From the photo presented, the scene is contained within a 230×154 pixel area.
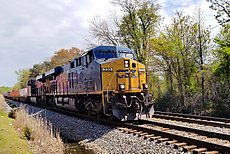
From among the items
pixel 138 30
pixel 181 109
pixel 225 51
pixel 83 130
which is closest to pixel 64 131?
pixel 83 130

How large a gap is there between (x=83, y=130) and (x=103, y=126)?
901 millimetres

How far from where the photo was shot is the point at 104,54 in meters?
13.7

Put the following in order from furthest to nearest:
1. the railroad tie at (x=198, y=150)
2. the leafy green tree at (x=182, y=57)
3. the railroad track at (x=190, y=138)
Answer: the leafy green tree at (x=182, y=57)
the railroad track at (x=190, y=138)
the railroad tie at (x=198, y=150)

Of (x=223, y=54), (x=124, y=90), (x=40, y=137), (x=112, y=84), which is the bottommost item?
(x=40, y=137)

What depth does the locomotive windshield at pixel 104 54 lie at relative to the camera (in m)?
13.4

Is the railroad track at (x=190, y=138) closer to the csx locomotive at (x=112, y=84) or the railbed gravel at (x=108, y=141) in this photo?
the railbed gravel at (x=108, y=141)

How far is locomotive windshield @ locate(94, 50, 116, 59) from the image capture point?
44.0 ft

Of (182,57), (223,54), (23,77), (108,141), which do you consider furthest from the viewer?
(23,77)

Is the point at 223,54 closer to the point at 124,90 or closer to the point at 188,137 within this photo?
the point at 124,90

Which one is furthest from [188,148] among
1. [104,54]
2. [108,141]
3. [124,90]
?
[104,54]

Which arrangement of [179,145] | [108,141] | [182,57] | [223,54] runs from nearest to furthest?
[179,145]
[108,141]
[223,54]
[182,57]

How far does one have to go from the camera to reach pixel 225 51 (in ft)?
52.8

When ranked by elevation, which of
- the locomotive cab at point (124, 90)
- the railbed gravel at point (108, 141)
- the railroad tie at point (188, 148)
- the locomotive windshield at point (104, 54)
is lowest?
the railbed gravel at point (108, 141)

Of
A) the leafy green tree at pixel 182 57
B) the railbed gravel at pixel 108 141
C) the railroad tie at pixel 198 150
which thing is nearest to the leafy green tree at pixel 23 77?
the leafy green tree at pixel 182 57
